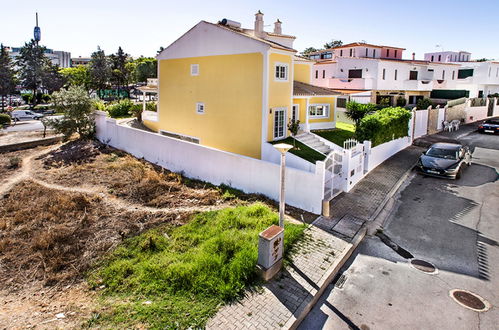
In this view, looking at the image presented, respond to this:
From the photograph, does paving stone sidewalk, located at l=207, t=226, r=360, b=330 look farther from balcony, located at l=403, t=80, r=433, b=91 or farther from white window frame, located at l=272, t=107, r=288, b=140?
balcony, located at l=403, t=80, r=433, b=91

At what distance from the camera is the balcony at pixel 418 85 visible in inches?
1584

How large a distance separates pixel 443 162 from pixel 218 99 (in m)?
13.0

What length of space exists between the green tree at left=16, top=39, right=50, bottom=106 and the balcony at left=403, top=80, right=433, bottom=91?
56109mm

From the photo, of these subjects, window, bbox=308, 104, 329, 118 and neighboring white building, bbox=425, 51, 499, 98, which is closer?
window, bbox=308, 104, 329, 118

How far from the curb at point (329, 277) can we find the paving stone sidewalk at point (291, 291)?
21 mm

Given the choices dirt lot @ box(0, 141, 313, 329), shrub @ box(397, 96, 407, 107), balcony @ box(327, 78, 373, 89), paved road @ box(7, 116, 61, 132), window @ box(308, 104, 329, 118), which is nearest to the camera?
dirt lot @ box(0, 141, 313, 329)

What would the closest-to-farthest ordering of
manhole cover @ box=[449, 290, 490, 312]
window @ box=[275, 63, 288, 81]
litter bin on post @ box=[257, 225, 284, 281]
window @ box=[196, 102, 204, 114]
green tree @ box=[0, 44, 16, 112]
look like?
manhole cover @ box=[449, 290, 490, 312] < litter bin on post @ box=[257, 225, 284, 281] < window @ box=[275, 63, 288, 81] < window @ box=[196, 102, 204, 114] < green tree @ box=[0, 44, 16, 112]

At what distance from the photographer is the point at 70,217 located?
13.1 meters

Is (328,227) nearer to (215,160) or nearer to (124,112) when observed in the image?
(215,160)

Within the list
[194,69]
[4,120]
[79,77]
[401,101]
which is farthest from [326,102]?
[79,77]

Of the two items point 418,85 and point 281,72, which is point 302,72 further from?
point 418,85

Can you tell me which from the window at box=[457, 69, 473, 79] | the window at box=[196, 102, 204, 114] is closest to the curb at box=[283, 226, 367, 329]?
the window at box=[196, 102, 204, 114]

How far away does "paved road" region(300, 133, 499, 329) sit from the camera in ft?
24.2

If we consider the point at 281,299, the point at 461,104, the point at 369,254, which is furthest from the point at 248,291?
the point at 461,104
